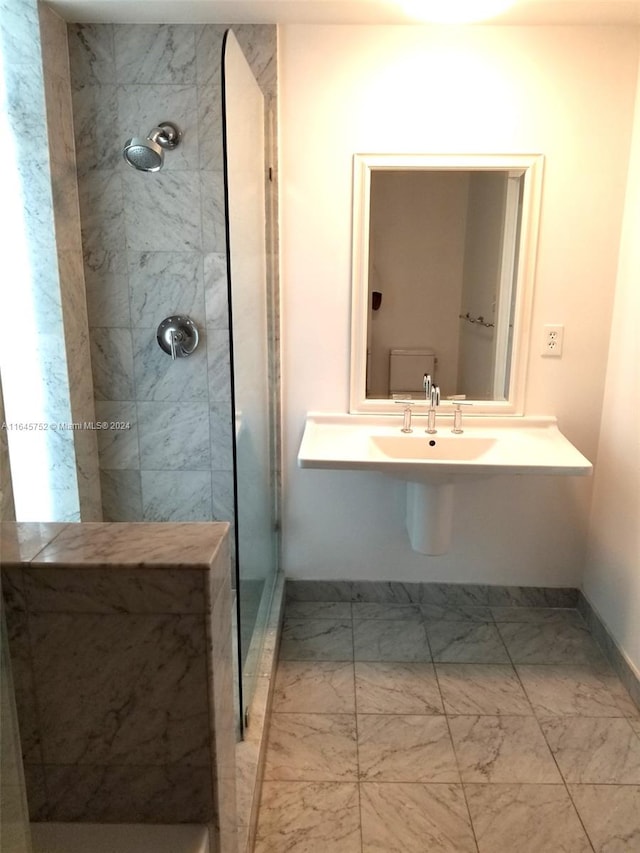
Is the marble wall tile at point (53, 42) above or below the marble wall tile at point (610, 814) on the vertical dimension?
above

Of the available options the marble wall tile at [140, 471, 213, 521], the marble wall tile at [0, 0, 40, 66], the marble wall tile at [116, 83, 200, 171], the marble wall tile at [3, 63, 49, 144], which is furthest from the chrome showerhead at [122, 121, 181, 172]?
the marble wall tile at [140, 471, 213, 521]

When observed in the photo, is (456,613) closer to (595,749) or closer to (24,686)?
(595,749)

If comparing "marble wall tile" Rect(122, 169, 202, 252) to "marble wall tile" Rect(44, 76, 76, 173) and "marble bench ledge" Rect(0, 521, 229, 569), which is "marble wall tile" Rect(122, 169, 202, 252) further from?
"marble bench ledge" Rect(0, 521, 229, 569)

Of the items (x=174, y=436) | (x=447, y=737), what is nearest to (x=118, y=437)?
(x=174, y=436)

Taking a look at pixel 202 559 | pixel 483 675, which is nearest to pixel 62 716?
pixel 202 559

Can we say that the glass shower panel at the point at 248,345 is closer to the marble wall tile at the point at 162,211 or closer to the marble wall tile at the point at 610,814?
the marble wall tile at the point at 162,211

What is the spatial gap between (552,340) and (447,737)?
1.49 metres

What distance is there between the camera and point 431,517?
248cm

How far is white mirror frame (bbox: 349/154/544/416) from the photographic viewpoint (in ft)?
7.80

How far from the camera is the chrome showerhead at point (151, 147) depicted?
2.14 meters

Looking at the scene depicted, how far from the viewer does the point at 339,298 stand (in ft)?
8.30

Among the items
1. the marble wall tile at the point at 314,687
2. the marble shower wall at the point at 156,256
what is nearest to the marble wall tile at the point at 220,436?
the marble shower wall at the point at 156,256

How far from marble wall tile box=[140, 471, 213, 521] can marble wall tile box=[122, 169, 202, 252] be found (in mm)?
912

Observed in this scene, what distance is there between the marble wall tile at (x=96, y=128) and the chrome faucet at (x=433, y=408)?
4.78 feet
